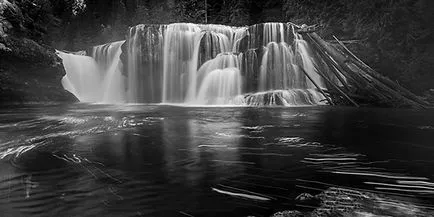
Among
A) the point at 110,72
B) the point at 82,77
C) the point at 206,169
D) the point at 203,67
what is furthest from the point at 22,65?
the point at 206,169

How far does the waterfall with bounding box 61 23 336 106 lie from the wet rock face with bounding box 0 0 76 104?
3.75 meters

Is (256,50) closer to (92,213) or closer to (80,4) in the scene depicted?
(92,213)

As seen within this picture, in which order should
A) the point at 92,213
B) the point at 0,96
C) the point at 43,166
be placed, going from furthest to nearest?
the point at 0,96, the point at 43,166, the point at 92,213

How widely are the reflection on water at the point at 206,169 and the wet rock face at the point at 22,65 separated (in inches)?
440

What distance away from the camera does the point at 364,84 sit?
535 inches

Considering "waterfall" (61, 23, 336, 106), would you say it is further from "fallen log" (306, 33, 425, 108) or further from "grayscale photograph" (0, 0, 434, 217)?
"fallen log" (306, 33, 425, 108)

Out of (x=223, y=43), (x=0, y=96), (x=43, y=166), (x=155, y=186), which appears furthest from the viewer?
(x=223, y=43)

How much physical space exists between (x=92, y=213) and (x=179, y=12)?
Answer: 31095 millimetres

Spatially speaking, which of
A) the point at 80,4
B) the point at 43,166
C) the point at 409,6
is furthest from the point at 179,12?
the point at 43,166

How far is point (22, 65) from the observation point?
1745 centimetres

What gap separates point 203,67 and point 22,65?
989 centimetres

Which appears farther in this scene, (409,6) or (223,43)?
(223,43)

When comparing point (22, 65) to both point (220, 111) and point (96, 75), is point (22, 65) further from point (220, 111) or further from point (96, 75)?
point (220, 111)

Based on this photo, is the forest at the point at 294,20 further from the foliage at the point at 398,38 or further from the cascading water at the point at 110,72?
the cascading water at the point at 110,72
